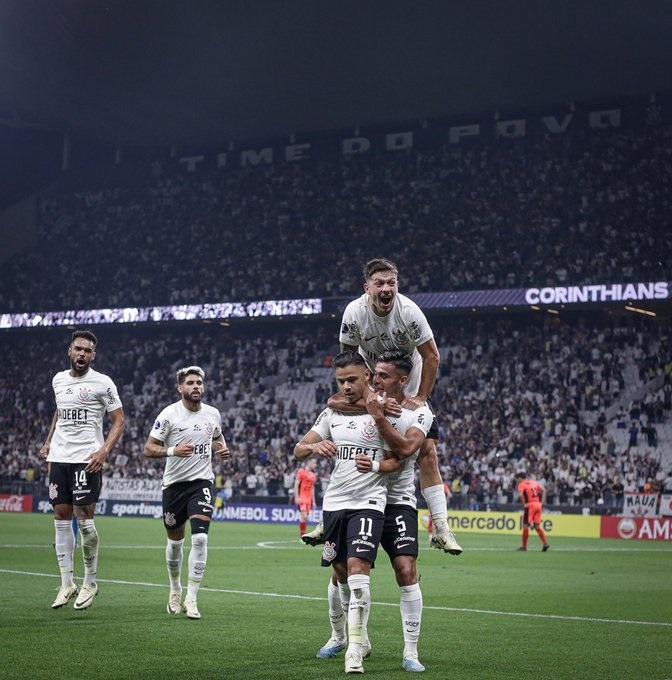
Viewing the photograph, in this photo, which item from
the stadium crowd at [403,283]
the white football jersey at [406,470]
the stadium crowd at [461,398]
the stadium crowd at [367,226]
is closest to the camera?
the white football jersey at [406,470]

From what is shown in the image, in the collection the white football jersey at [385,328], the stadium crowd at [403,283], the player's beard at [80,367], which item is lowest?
the player's beard at [80,367]

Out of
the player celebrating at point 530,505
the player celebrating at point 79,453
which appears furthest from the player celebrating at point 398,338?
the player celebrating at point 530,505

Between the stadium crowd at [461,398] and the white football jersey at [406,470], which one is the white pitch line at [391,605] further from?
the stadium crowd at [461,398]

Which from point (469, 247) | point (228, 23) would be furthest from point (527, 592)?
point (469, 247)

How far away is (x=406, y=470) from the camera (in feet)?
32.0

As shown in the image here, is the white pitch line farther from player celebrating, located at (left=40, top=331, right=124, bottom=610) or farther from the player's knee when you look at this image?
the player's knee

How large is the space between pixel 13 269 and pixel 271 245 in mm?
15106

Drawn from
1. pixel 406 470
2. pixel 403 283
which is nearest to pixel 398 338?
pixel 406 470

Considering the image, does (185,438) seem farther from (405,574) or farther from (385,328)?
(405,574)

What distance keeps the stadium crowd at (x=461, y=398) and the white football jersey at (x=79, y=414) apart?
28110mm

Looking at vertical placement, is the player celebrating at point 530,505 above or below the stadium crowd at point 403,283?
below

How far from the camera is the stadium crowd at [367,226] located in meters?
49.5

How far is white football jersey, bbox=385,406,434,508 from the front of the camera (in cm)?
952

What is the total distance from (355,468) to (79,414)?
4.89 m
